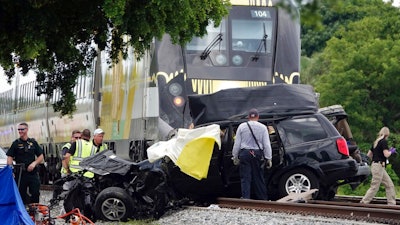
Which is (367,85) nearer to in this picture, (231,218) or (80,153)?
(80,153)

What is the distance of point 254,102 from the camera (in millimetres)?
15664

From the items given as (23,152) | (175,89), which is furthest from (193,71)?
(23,152)

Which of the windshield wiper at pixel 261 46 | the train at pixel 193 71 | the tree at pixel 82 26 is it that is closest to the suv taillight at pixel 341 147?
the train at pixel 193 71

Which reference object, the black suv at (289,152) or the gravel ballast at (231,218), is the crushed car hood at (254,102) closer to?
the black suv at (289,152)

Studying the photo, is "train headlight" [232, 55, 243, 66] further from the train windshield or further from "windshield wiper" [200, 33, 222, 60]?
"windshield wiper" [200, 33, 222, 60]

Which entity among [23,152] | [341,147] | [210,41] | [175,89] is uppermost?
[210,41]

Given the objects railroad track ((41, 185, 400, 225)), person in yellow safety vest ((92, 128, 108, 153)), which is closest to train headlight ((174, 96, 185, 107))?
person in yellow safety vest ((92, 128, 108, 153))

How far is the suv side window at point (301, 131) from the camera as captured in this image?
575 inches

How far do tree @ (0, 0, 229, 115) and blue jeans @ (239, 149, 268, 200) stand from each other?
11.8 ft

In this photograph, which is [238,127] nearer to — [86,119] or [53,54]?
[53,54]

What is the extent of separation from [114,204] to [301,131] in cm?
369

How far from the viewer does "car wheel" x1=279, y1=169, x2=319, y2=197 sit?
46.4ft

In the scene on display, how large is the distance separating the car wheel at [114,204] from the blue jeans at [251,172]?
2.01 meters

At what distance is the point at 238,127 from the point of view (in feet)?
47.3
